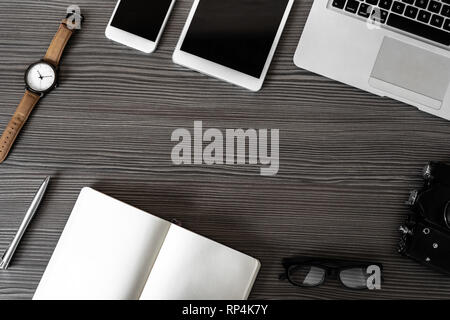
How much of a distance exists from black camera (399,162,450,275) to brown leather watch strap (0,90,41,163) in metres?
0.67

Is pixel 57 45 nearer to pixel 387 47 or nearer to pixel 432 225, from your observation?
pixel 387 47

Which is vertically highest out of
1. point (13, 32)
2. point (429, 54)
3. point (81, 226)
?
point (429, 54)

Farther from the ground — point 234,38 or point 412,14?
point 412,14

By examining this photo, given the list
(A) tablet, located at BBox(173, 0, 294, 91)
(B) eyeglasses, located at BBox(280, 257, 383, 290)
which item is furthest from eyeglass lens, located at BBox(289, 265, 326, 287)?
(A) tablet, located at BBox(173, 0, 294, 91)

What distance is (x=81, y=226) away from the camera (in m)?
0.69

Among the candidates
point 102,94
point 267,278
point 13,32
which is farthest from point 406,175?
point 13,32

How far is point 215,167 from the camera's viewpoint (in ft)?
2.45

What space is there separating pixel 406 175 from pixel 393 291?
0.20m

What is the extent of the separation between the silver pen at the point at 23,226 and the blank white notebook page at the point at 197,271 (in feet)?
0.77

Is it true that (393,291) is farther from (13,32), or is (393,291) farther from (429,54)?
(13,32)

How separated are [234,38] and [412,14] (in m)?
0.30

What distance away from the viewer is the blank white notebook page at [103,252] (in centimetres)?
67

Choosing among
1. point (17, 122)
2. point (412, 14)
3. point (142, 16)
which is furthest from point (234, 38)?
point (17, 122)

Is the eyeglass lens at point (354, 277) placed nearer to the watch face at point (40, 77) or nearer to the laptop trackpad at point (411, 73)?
the laptop trackpad at point (411, 73)
